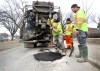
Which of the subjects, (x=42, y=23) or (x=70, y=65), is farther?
(x=42, y=23)

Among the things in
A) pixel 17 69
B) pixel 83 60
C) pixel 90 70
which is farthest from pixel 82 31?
pixel 17 69

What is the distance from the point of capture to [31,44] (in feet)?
62.3

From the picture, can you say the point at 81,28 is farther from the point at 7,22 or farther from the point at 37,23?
the point at 7,22

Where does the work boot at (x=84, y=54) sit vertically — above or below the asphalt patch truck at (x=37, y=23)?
below

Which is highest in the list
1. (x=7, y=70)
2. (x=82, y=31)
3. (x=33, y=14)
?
(x=33, y=14)

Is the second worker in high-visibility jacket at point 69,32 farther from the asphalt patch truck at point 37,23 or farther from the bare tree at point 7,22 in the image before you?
the bare tree at point 7,22

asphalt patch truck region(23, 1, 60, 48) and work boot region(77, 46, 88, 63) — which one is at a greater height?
asphalt patch truck region(23, 1, 60, 48)

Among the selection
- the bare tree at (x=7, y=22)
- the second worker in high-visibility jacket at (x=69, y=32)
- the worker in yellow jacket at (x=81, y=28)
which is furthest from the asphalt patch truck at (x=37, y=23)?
the bare tree at (x=7, y=22)

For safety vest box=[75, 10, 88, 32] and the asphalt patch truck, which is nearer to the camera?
safety vest box=[75, 10, 88, 32]

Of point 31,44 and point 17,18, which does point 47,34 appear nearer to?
point 31,44

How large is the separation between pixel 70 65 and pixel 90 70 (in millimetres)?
1240

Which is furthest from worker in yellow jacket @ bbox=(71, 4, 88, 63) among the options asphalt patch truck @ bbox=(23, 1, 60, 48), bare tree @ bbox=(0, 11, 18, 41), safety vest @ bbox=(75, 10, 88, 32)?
bare tree @ bbox=(0, 11, 18, 41)

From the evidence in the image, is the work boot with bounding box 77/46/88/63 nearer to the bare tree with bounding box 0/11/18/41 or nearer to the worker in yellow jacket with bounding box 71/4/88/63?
the worker in yellow jacket with bounding box 71/4/88/63

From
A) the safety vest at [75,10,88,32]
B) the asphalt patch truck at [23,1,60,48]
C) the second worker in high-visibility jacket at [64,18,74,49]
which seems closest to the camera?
the safety vest at [75,10,88,32]
